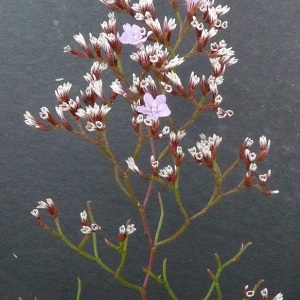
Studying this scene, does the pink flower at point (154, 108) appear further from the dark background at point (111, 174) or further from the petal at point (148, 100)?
the dark background at point (111, 174)

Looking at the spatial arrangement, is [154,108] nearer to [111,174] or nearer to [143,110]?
[143,110]

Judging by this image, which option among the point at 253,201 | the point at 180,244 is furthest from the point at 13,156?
the point at 253,201

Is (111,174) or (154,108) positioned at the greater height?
(111,174)

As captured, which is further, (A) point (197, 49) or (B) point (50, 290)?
(B) point (50, 290)

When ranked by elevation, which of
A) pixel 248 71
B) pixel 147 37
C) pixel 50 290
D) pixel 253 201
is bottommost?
pixel 50 290

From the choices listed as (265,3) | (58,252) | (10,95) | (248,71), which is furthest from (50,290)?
(265,3)

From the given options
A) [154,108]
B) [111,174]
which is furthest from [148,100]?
[111,174]

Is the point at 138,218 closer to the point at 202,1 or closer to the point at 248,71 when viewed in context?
the point at 248,71

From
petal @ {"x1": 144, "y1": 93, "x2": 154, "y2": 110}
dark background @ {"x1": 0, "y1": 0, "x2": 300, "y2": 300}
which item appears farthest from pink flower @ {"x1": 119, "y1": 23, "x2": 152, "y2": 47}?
dark background @ {"x1": 0, "y1": 0, "x2": 300, "y2": 300}

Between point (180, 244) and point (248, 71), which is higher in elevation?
point (248, 71)
